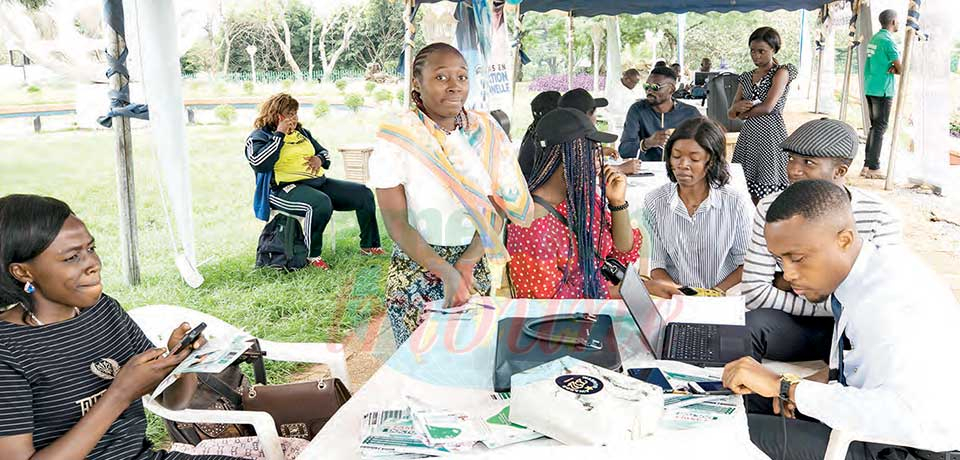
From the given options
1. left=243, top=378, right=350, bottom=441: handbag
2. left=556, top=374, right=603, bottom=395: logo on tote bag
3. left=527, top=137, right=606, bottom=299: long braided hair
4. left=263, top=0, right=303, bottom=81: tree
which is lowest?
left=243, top=378, right=350, bottom=441: handbag

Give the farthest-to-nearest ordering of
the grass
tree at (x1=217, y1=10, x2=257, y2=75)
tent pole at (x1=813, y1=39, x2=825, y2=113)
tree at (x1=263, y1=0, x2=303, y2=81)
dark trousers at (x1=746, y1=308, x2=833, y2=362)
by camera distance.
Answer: tree at (x1=263, y1=0, x2=303, y2=81), tree at (x1=217, y1=10, x2=257, y2=75), tent pole at (x1=813, y1=39, x2=825, y2=113), the grass, dark trousers at (x1=746, y1=308, x2=833, y2=362)

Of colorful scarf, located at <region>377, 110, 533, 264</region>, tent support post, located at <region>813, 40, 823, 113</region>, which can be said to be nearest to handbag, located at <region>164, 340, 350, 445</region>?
colorful scarf, located at <region>377, 110, 533, 264</region>

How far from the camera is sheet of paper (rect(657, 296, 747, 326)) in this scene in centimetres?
212

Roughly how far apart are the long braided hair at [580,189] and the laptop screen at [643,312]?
2.06 ft

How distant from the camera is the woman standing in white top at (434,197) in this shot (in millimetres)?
Result: 2357

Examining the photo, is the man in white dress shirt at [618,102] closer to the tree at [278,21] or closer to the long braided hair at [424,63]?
the tree at [278,21]

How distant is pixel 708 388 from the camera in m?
1.70

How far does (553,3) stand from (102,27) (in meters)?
5.48

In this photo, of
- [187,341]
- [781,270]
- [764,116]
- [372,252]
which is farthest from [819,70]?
[187,341]

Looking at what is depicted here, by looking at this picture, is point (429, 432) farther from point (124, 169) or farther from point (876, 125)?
point (876, 125)

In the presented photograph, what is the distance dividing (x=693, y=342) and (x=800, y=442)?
331 millimetres

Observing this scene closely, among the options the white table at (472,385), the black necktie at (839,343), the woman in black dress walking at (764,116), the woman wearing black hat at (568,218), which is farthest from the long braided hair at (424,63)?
the woman in black dress walking at (764,116)

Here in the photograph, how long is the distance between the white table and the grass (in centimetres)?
171

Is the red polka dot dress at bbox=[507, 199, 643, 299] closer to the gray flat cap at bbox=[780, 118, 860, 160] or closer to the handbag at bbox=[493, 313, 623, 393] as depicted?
the handbag at bbox=[493, 313, 623, 393]
